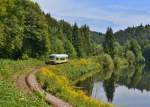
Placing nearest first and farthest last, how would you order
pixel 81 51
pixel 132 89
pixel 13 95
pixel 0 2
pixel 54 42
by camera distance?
pixel 13 95, pixel 0 2, pixel 132 89, pixel 54 42, pixel 81 51

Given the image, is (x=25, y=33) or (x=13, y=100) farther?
(x=25, y=33)

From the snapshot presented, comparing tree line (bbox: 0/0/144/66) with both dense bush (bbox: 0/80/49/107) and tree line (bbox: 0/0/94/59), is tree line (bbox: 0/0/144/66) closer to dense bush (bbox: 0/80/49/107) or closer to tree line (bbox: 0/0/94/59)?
tree line (bbox: 0/0/94/59)

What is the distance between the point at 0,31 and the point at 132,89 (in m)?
38.1

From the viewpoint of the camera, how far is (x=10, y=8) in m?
70.9

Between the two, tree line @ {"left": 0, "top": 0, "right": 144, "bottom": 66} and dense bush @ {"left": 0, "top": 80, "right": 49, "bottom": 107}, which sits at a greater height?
tree line @ {"left": 0, "top": 0, "right": 144, "bottom": 66}

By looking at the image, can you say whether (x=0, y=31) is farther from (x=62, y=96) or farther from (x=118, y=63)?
(x=118, y=63)

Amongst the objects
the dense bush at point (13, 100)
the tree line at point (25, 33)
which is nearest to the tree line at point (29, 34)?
the tree line at point (25, 33)

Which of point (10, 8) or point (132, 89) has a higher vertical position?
point (10, 8)

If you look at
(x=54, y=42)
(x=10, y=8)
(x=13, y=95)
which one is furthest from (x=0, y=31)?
(x=54, y=42)

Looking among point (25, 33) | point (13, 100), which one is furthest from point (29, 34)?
point (13, 100)

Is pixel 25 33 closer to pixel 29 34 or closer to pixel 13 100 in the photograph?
pixel 29 34

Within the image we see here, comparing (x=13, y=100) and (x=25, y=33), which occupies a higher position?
(x=25, y=33)

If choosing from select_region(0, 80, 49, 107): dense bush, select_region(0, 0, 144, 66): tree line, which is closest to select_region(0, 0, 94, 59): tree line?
select_region(0, 0, 144, 66): tree line

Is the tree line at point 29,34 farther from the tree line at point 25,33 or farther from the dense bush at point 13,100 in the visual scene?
the dense bush at point 13,100
